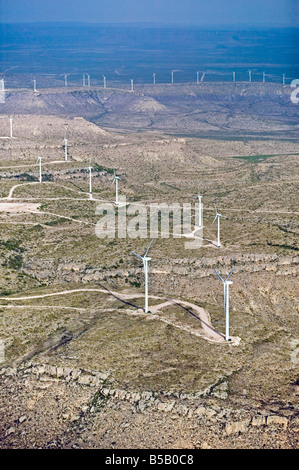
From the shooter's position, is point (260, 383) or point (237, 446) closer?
point (237, 446)

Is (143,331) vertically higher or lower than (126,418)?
lower

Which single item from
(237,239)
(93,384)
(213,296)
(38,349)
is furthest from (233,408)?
(237,239)

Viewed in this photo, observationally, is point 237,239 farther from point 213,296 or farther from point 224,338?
point 224,338

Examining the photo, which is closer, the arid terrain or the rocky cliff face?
the rocky cliff face

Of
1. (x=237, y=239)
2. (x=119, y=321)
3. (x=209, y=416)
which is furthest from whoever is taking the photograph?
A: (x=237, y=239)

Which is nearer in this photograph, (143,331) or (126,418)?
(126,418)

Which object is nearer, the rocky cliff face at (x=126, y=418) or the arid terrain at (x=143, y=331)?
the rocky cliff face at (x=126, y=418)
